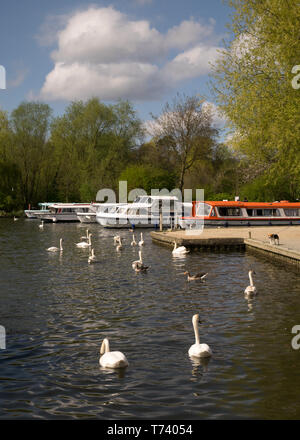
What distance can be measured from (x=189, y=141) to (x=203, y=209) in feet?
72.9

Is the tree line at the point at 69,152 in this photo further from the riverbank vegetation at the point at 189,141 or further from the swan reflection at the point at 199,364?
the swan reflection at the point at 199,364

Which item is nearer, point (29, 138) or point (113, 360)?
point (113, 360)

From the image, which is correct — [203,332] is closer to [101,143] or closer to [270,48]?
[270,48]

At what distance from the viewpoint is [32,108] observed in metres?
78.8

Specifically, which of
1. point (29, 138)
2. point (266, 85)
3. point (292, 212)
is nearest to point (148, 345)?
point (266, 85)

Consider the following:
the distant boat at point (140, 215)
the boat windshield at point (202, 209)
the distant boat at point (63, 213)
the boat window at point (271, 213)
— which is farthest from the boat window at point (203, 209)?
the distant boat at point (63, 213)

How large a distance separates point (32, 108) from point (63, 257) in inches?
2118

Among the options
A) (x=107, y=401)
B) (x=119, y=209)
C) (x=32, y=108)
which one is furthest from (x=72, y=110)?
(x=107, y=401)

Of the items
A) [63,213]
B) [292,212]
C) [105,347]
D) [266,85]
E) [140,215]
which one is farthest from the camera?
[63,213]

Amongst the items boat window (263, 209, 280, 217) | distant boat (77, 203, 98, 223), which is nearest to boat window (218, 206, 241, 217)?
boat window (263, 209, 280, 217)

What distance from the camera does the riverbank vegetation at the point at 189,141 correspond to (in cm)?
2744

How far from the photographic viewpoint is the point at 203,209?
150ft

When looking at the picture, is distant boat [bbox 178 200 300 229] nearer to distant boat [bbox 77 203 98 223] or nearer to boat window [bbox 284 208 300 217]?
boat window [bbox 284 208 300 217]

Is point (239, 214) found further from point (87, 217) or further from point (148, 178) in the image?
point (87, 217)
